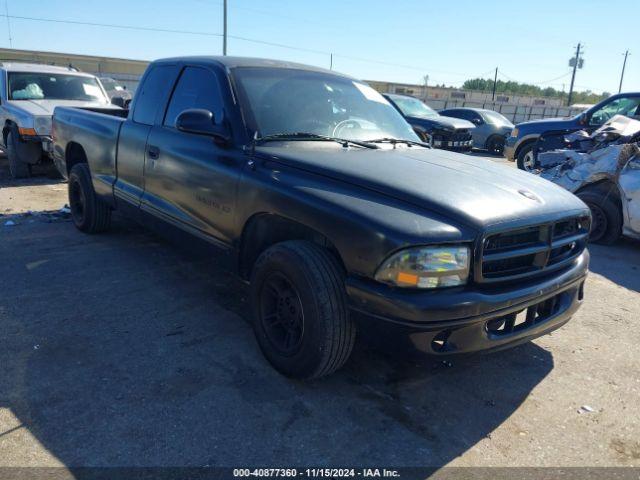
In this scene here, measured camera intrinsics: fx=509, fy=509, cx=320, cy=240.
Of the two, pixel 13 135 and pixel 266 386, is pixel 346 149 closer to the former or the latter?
pixel 266 386

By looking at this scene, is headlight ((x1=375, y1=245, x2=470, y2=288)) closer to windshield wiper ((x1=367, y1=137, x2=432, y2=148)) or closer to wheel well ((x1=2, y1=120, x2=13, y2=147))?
windshield wiper ((x1=367, y1=137, x2=432, y2=148))

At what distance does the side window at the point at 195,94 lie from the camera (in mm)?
3598

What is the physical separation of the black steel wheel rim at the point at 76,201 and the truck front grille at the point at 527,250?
464cm

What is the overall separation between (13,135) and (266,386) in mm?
7615

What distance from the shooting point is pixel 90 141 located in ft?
16.8

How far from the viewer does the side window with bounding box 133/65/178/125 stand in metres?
4.25

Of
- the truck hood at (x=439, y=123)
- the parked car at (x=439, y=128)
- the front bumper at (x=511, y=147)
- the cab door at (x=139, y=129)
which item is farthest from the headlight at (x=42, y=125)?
the truck hood at (x=439, y=123)

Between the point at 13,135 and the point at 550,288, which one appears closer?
the point at 550,288

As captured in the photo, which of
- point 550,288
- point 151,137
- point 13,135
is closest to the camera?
point 550,288

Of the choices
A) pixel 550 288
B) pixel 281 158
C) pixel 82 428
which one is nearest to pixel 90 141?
Answer: pixel 281 158

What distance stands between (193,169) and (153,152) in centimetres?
67

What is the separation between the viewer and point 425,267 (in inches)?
92.9

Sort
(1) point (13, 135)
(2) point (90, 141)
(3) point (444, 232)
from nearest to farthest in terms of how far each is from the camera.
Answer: (3) point (444, 232), (2) point (90, 141), (1) point (13, 135)

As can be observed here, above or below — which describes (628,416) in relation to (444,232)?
below
